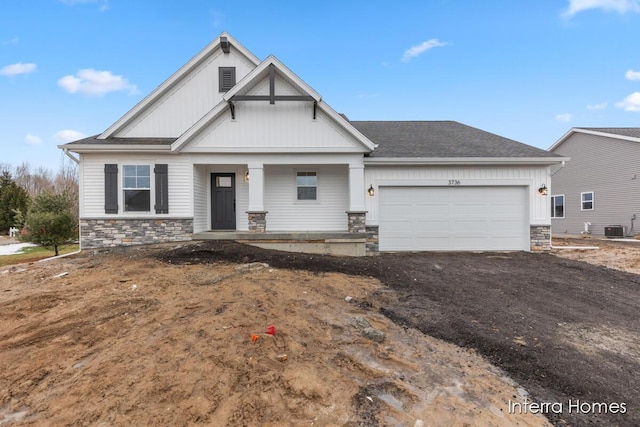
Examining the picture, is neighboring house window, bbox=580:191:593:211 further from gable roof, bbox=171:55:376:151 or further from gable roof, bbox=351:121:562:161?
gable roof, bbox=171:55:376:151

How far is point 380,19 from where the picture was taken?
1424 centimetres

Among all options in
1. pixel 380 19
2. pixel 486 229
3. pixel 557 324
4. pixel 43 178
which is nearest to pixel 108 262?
pixel 557 324

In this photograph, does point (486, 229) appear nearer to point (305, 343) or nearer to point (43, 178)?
point (305, 343)

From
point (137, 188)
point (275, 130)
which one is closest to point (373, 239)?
point (275, 130)

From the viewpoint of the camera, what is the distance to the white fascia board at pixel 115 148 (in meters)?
9.16

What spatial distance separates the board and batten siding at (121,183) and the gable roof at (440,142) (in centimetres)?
620

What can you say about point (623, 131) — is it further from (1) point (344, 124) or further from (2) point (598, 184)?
(1) point (344, 124)

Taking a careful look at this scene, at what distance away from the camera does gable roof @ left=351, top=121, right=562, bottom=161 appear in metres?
9.97

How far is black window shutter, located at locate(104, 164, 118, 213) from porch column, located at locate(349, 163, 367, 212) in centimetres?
757

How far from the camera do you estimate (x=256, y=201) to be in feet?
31.5

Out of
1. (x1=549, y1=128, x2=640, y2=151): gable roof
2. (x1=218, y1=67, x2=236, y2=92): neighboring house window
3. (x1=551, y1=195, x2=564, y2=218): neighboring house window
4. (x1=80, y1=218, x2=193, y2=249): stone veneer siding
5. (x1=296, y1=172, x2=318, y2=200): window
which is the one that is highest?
(x1=218, y1=67, x2=236, y2=92): neighboring house window

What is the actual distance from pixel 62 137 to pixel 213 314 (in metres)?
51.2

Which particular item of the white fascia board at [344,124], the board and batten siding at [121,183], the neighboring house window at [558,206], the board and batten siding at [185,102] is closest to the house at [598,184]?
the neighboring house window at [558,206]

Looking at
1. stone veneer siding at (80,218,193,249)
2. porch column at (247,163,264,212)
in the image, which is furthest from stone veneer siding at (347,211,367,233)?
stone veneer siding at (80,218,193,249)
